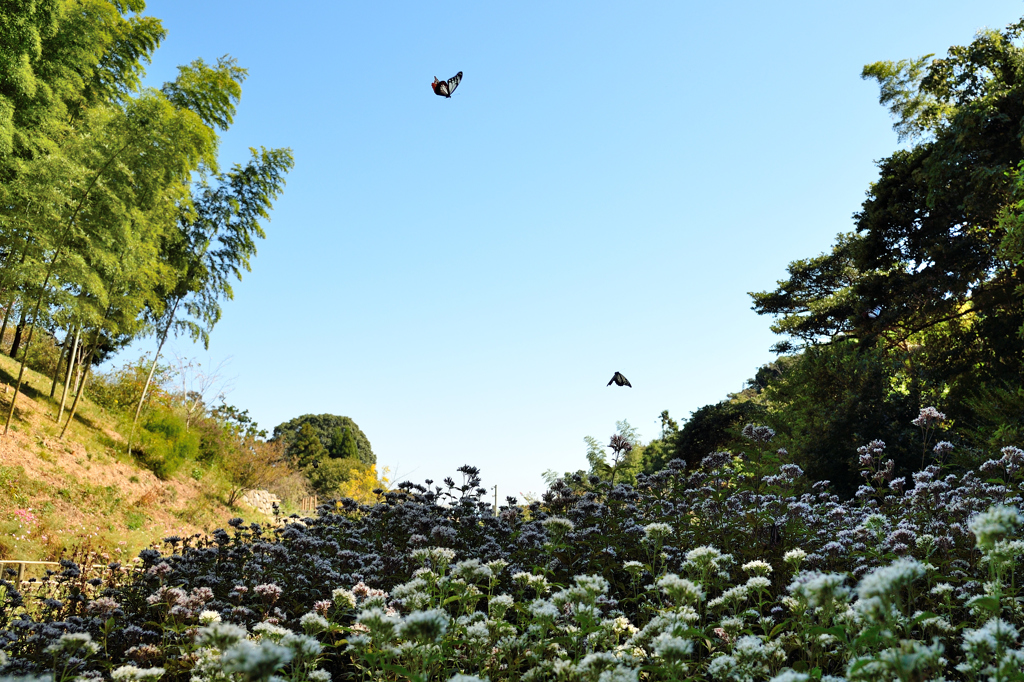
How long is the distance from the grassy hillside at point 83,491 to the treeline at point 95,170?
775mm

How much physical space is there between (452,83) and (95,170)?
7.83m

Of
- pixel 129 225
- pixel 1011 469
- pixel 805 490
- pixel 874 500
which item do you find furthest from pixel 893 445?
pixel 129 225

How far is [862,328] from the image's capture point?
12.7 metres

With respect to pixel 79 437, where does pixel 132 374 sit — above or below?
above

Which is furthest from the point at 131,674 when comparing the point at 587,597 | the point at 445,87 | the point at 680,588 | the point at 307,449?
the point at 307,449

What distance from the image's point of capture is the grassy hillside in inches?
359

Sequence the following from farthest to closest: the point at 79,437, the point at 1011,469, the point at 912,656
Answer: the point at 79,437
the point at 1011,469
the point at 912,656

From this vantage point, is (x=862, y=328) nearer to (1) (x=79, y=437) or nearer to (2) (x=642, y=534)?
(2) (x=642, y=534)

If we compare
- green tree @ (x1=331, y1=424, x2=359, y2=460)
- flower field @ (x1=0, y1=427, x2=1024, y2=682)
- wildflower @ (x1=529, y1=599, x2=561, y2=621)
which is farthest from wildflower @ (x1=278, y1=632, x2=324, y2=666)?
green tree @ (x1=331, y1=424, x2=359, y2=460)

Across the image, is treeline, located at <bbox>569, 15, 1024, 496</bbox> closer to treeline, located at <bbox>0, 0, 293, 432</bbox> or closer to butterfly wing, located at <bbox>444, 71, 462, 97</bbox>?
butterfly wing, located at <bbox>444, 71, 462, 97</bbox>

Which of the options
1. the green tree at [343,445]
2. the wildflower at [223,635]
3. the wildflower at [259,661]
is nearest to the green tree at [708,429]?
the wildflower at [223,635]

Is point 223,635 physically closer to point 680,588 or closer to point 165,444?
point 680,588

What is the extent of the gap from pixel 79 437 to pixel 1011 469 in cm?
1492

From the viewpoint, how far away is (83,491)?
10516 millimetres
